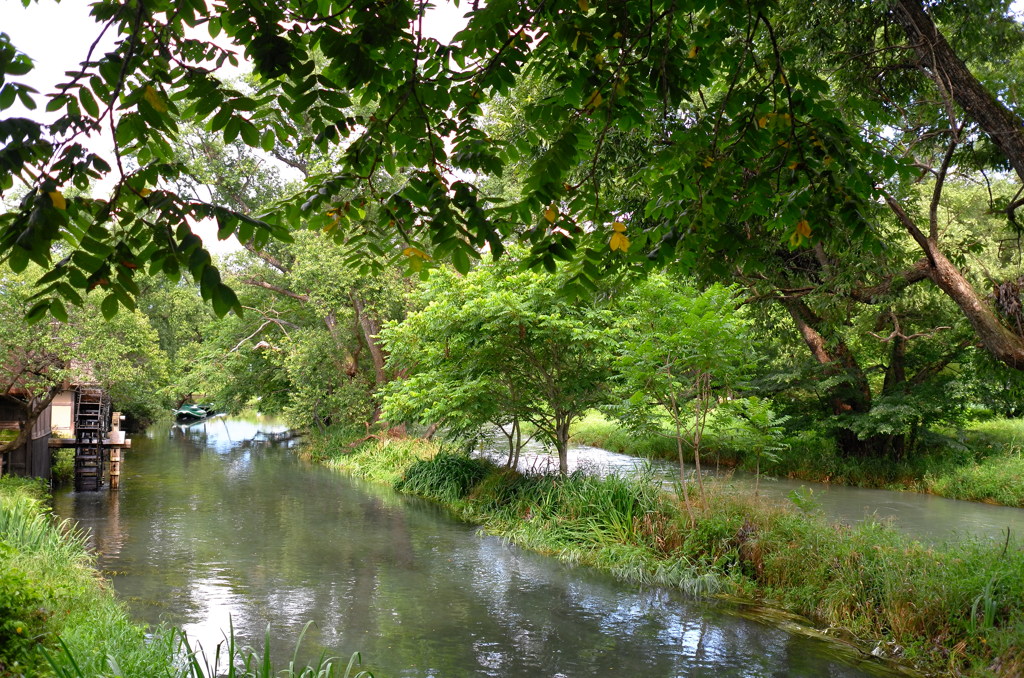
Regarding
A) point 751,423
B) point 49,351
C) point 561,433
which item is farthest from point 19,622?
point 49,351

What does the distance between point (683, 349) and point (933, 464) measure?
33.3 ft

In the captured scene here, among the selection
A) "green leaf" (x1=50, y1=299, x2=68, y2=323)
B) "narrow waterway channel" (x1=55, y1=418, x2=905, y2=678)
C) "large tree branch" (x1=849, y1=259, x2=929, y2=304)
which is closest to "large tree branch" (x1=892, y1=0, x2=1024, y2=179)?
"large tree branch" (x1=849, y1=259, x2=929, y2=304)

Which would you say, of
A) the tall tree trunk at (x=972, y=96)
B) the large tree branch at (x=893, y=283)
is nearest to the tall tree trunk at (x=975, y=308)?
the tall tree trunk at (x=972, y=96)

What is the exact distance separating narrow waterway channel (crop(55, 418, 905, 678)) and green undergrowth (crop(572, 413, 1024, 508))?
5.50 meters

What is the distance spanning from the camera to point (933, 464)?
679 inches

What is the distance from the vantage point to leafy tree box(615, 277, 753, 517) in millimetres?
10211

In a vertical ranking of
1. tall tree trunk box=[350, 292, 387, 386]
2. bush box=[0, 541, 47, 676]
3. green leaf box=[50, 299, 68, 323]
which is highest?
tall tree trunk box=[350, 292, 387, 386]

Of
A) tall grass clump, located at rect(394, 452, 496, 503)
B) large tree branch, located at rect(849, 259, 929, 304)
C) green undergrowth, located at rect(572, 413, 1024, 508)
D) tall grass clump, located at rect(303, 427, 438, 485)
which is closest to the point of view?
large tree branch, located at rect(849, 259, 929, 304)

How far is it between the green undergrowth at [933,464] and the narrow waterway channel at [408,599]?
18.1 ft

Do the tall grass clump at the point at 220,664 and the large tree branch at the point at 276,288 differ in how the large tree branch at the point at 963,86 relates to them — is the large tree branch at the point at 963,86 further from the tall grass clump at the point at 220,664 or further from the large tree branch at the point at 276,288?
the large tree branch at the point at 276,288

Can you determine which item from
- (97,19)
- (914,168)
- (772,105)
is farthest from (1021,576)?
(97,19)

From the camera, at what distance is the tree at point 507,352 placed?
43.8ft

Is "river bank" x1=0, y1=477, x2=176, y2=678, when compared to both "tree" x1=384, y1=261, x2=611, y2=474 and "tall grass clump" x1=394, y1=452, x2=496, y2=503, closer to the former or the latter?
"tree" x1=384, y1=261, x2=611, y2=474

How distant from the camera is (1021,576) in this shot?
7.26 metres
